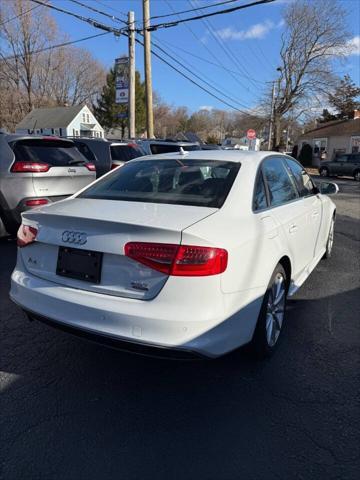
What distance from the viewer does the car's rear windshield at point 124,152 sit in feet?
29.4

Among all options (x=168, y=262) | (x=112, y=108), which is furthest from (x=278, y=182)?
(x=112, y=108)

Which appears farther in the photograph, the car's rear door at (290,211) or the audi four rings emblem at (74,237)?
the car's rear door at (290,211)

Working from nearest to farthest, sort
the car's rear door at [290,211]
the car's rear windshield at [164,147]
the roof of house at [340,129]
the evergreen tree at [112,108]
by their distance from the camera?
1. the car's rear door at [290,211]
2. the car's rear windshield at [164,147]
3. the roof of house at [340,129]
4. the evergreen tree at [112,108]

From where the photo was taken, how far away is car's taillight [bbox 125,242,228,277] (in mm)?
2223

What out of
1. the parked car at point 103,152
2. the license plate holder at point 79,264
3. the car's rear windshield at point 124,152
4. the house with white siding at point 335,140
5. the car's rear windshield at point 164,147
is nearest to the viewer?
the license plate holder at point 79,264

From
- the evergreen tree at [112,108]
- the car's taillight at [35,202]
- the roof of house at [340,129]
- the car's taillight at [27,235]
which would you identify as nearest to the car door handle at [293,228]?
the car's taillight at [27,235]

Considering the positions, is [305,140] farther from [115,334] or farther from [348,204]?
[115,334]

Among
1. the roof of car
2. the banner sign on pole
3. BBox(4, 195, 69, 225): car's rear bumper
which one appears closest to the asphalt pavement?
the roof of car

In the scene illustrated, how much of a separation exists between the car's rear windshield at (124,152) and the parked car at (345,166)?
Answer: 67.9ft

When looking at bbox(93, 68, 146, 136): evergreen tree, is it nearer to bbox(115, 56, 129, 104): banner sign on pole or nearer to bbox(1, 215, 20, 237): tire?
bbox(115, 56, 129, 104): banner sign on pole

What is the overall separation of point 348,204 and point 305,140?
31.4 m

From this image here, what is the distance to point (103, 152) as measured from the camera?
28.5 feet

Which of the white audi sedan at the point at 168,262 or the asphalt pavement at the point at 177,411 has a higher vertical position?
the white audi sedan at the point at 168,262

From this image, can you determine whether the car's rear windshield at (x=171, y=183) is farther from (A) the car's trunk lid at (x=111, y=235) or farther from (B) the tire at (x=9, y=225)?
(B) the tire at (x=9, y=225)
